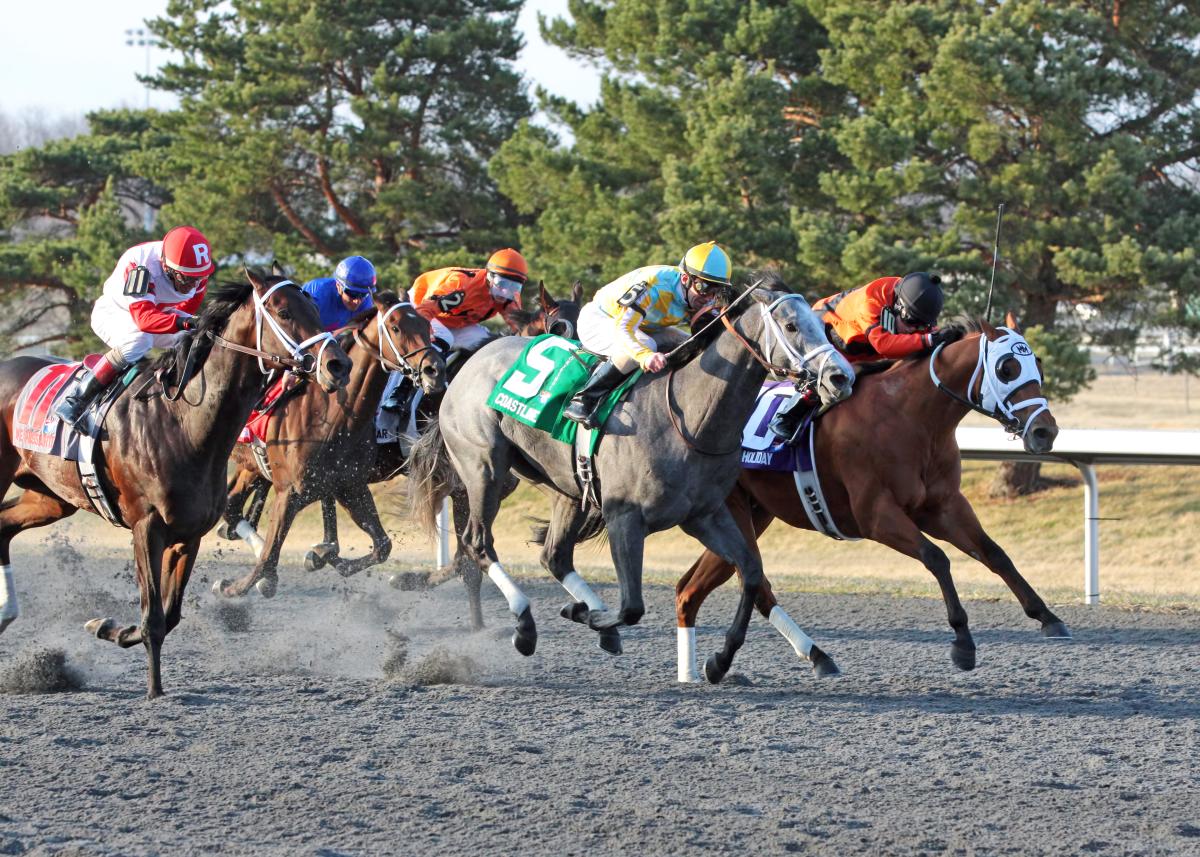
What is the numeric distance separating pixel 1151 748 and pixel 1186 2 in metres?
12.4

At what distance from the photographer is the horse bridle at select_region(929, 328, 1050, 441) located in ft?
20.6

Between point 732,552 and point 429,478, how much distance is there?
200 centimetres

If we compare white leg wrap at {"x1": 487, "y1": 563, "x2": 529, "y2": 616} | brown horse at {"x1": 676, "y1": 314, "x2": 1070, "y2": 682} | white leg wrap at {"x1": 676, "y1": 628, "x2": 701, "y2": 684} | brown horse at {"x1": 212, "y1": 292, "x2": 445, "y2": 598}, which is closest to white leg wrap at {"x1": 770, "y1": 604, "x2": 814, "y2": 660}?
brown horse at {"x1": 676, "y1": 314, "x2": 1070, "y2": 682}

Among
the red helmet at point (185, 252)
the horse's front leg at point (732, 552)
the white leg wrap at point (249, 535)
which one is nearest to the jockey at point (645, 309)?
the horse's front leg at point (732, 552)

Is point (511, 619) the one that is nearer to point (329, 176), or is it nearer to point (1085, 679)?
point (1085, 679)

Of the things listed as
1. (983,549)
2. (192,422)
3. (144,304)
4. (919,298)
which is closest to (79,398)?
(144,304)

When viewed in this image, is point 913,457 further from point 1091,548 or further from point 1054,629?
point 1091,548

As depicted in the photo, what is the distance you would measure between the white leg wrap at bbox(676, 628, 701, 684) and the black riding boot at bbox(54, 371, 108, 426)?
2.63m

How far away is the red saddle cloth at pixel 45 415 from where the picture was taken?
6254mm

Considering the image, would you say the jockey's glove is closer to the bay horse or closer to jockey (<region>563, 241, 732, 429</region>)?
jockey (<region>563, 241, 732, 429</region>)

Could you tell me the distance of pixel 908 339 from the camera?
21.9ft

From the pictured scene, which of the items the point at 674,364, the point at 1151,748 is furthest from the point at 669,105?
the point at 1151,748

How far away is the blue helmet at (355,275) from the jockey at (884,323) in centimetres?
249

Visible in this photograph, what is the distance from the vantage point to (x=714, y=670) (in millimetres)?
6094
